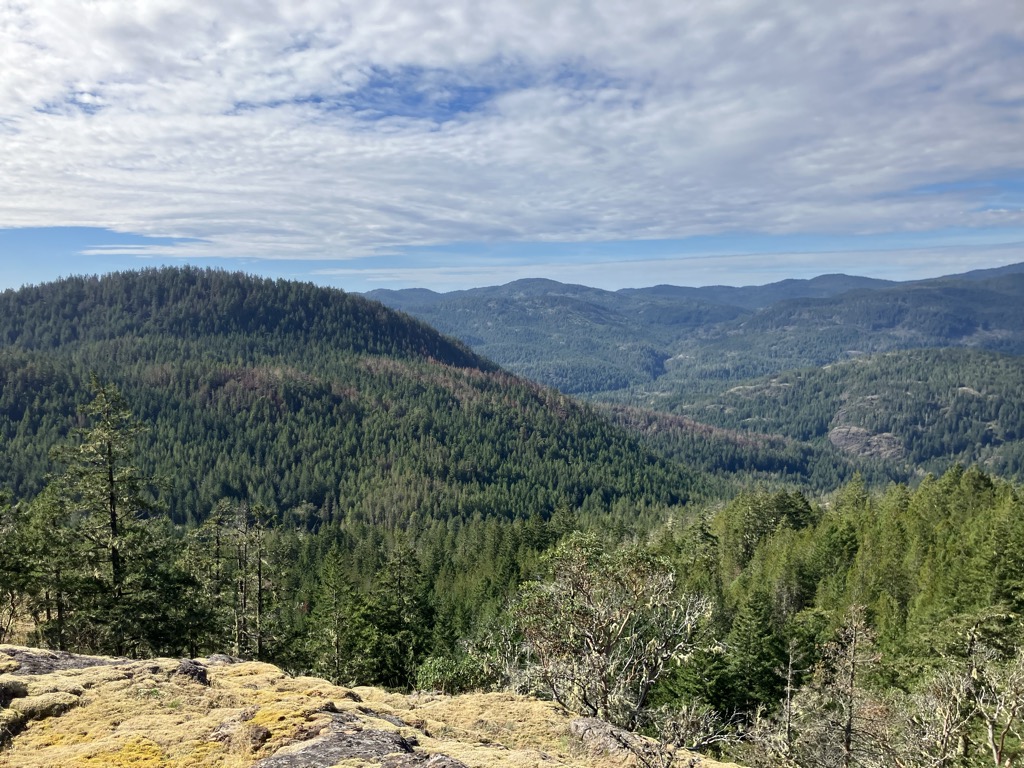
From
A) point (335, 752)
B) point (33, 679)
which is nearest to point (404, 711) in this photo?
point (335, 752)

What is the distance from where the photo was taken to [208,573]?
1866 inches

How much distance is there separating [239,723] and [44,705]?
20.8ft

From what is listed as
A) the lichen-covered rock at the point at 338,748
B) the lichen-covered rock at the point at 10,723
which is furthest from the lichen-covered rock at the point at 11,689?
the lichen-covered rock at the point at 338,748

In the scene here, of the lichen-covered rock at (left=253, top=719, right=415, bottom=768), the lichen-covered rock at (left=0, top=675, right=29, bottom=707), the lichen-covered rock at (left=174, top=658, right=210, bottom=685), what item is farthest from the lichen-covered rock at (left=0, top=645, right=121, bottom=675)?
the lichen-covered rock at (left=253, top=719, right=415, bottom=768)

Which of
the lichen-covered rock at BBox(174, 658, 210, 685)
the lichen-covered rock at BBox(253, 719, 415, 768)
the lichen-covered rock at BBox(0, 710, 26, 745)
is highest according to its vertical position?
the lichen-covered rock at BBox(0, 710, 26, 745)

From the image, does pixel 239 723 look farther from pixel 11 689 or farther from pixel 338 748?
pixel 11 689

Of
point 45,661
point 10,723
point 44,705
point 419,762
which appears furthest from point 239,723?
point 45,661

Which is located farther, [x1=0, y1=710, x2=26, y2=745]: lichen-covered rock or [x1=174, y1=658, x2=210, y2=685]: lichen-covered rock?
[x1=174, y1=658, x2=210, y2=685]: lichen-covered rock

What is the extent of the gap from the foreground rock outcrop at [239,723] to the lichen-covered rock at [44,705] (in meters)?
0.03

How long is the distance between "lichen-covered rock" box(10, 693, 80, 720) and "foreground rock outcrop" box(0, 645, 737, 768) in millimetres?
31

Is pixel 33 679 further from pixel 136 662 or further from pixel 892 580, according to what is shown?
pixel 892 580

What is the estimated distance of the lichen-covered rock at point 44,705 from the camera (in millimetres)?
17656

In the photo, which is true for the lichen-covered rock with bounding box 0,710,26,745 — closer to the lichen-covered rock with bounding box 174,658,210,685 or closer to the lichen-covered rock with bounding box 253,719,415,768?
the lichen-covered rock with bounding box 174,658,210,685

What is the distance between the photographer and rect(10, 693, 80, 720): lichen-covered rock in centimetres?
1766
